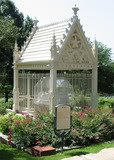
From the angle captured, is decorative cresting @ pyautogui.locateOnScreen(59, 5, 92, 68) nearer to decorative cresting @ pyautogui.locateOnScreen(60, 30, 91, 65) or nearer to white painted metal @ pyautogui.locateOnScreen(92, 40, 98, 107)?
decorative cresting @ pyautogui.locateOnScreen(60, 30, 91, 65)

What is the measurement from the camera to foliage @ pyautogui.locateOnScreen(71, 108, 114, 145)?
38.5ft

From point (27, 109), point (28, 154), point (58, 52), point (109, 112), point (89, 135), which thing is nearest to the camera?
point (28, 154)

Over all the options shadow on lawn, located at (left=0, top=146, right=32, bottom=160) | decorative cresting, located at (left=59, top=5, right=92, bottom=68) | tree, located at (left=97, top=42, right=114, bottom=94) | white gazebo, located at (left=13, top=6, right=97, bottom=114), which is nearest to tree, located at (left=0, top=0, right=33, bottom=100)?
white gazebo, located at (left=13, top=6, right=97, bottom=114)

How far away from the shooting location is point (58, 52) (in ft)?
50.0

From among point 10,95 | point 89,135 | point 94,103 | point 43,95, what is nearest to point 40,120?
point 89,135

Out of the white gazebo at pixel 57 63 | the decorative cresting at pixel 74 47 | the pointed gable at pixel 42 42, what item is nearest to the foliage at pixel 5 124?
the white gazebo at pixel 57 63

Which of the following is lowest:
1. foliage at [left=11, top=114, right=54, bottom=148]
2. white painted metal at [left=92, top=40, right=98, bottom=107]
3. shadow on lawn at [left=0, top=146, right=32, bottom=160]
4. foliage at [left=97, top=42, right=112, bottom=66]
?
shadow on lawn at [left=0, top=146, right=32, bottom=160]

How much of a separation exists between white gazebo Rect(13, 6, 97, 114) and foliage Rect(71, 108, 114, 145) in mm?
2437

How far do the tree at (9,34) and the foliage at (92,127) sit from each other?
10.0m

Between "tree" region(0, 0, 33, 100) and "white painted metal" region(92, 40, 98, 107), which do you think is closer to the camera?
"white painted metal" region(92, 40, 98, 107)

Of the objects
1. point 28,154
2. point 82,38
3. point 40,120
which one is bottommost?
point 28,154

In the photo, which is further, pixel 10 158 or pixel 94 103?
pixel 94 103

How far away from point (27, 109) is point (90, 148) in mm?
6838

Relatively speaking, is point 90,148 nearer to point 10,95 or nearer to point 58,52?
point 58,52
